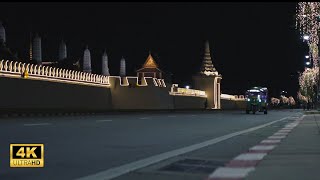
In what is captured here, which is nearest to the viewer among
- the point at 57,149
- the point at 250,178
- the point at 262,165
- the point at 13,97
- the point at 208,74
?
the point at 250,178

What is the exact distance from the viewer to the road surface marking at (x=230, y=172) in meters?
9.48

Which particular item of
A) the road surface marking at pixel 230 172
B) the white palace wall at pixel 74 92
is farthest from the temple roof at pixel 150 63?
the road surface marking at pixel 230 172

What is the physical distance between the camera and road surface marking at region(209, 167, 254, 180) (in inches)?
373

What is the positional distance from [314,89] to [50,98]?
53.8m

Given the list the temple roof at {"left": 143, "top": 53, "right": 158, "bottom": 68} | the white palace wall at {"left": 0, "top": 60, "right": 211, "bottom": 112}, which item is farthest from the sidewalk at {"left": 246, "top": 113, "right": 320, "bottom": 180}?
the temple roof at {"left": 143, "top": 53, "right": 158, "bottom": 68}

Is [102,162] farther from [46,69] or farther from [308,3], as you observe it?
[46,69]

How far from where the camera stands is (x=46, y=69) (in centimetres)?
8419

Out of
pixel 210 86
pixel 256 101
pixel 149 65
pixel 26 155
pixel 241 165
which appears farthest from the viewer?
pixel 210 86

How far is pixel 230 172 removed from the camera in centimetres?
1000

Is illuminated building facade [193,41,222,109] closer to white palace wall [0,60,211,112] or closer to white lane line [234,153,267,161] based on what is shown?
white palace wall [0,60,211,112]

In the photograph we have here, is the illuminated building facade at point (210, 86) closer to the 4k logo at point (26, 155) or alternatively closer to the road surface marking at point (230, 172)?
the road surface marking at point (230, 172)

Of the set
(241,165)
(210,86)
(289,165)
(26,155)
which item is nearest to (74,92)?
(241,165)

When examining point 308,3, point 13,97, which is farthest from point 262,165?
point 13,97

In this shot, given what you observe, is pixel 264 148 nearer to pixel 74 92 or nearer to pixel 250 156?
pixel 250 156
